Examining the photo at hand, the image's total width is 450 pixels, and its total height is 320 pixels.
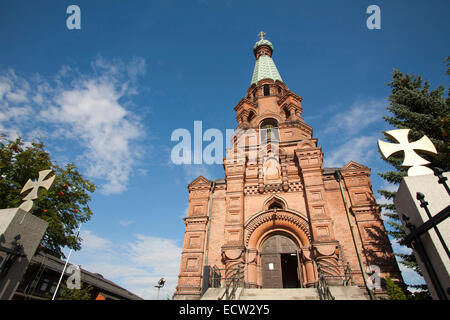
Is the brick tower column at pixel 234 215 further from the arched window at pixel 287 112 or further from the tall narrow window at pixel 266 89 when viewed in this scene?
the tall narrow window at pixel 266 89

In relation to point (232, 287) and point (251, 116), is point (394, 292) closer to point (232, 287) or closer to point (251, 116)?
point (232, 287)

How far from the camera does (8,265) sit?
3801 millimetres

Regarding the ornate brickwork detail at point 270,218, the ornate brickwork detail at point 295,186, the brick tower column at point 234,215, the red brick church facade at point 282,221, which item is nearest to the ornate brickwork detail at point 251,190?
the red brick church facade at point 282,221

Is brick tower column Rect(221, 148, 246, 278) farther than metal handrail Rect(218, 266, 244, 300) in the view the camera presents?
Yes

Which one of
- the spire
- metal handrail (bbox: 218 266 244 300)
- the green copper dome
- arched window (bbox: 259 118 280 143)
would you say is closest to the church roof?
the spire

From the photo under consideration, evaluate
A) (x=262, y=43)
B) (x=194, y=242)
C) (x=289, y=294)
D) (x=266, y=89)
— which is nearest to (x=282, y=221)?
(x=289, y=294)

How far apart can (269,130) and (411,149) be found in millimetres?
18031

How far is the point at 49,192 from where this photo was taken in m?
11.5

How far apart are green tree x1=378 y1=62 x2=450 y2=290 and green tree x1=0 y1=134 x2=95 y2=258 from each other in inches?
675

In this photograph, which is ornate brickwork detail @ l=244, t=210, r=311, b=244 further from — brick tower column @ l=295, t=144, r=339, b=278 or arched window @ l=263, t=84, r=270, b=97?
arched window @ l=263, t=84, r=270, b=97

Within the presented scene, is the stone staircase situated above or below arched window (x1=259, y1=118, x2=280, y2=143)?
below

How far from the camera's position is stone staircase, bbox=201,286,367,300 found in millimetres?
9219

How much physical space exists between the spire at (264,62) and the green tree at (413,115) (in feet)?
46.7

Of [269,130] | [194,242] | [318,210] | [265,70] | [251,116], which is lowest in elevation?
[194,242]
